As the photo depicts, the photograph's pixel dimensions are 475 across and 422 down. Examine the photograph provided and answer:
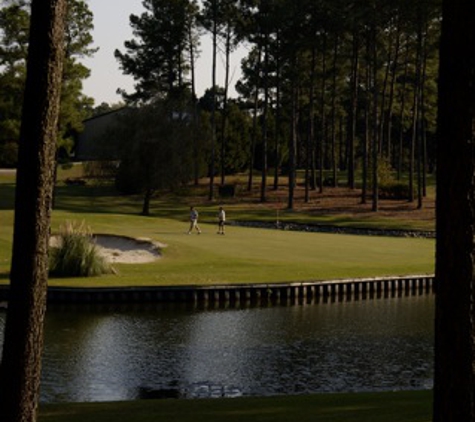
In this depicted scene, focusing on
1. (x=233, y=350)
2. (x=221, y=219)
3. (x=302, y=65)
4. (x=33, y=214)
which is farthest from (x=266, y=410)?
(x=302, y=65)

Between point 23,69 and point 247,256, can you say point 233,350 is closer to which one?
point 247,256

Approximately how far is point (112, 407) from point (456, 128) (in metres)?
8.99

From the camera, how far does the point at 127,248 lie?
38.8 metres

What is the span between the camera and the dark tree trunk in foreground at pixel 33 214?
27.5ft

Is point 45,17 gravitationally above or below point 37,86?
above

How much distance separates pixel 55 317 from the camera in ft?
90.2

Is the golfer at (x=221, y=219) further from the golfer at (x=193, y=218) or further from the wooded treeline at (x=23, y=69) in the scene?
the wooded treeline at (x=23, y=69)

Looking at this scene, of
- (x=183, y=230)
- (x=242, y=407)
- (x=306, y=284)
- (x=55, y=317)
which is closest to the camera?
(x=242, y=407)

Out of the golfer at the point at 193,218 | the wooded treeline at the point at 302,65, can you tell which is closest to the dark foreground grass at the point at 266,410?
the golfer at the point at 193,218

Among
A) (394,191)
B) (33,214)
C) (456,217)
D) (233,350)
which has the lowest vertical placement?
(233,350)

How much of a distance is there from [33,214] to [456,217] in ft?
13.4

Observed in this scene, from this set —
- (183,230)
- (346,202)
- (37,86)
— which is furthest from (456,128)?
(346,202)

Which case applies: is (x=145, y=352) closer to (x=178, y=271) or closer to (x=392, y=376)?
(x=392, y=376)

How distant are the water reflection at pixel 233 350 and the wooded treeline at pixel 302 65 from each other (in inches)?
1545
